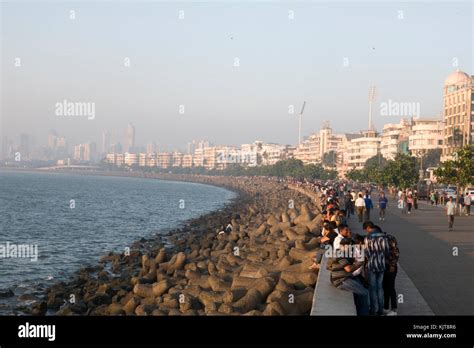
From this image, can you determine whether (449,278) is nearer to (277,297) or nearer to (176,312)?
(277,297)

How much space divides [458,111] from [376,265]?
79.2 meters

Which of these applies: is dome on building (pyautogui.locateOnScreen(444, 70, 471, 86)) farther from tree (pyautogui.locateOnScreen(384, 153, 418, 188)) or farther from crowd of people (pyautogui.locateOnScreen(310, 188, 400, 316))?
crowd of people (pyautogui.locateOnScreen(310, 188, 400, 316))

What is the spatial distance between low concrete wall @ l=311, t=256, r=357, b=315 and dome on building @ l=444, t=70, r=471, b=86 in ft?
275

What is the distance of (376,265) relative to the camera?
8711 mm

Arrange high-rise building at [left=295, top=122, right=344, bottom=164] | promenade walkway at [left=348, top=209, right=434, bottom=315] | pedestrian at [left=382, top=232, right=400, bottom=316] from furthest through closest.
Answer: high-rise building at [left=295, top=122, right=344, bottom=164], promenade walkway at [left=348, top=209, right=434, bottom=315], pedestrian at [left=382, top=232, right=400, bottom=316]

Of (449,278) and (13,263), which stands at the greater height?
(449,278)

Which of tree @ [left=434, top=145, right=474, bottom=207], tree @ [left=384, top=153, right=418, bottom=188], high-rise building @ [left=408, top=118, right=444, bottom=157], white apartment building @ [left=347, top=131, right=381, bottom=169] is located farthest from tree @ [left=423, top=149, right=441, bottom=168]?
tree @ [left=434, top=145, right=474, bottom=207]

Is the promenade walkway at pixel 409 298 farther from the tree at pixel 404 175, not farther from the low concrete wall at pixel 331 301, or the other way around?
the tree at pixel 404 175

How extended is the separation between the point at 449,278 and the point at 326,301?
13.9 ft

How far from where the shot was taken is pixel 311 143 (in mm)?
194000

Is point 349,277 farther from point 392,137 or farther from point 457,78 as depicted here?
point 392,137

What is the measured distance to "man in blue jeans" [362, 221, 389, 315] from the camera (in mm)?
8703

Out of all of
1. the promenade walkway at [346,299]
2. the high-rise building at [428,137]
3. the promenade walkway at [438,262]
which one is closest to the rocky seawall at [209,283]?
the promenade walkway at [346,299]
